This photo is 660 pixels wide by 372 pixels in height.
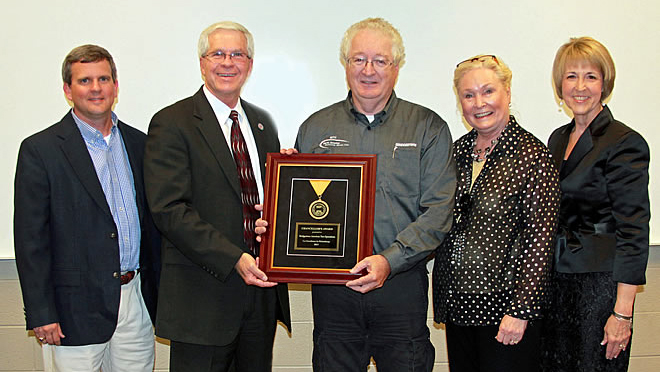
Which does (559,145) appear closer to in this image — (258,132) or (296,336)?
(258,132)

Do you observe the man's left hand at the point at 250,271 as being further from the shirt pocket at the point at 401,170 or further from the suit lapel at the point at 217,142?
the shirt pocket at the point at 401,170

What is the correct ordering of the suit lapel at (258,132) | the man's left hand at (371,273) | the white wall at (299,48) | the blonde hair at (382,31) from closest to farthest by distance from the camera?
the man's left hand at (371,273), the blonde hair at (382,31), the suit lapel at (258,132), the white wall at (299,48)

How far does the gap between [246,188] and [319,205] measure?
1.10ft

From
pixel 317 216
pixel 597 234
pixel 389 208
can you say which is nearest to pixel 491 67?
pixel 389 208

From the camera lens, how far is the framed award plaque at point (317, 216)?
2129mm

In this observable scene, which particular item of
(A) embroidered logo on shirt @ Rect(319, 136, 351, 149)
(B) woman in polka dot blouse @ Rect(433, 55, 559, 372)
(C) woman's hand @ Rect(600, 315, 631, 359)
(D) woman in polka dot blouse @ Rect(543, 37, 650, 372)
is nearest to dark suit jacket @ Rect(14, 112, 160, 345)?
(A) embroidered logo on shirt @ Rect(319, 136, 351, 149)

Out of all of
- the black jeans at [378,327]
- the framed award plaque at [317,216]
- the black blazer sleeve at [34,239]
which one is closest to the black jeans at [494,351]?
the black jeans at [378,327]

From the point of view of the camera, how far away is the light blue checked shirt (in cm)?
235

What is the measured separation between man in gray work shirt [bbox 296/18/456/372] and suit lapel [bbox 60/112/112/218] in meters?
0.99

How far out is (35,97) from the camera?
313 cm

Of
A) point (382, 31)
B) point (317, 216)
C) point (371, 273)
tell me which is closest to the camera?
point (371, 273)

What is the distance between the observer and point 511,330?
2.09 meters

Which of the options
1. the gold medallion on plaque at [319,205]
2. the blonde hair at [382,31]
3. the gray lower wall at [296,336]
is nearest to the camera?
the gold medallion on plaque at [319,205]

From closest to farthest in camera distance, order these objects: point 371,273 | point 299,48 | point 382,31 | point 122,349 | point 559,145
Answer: point 371,273
point 382,31
point 122,349
point 559,145
point 299,48
